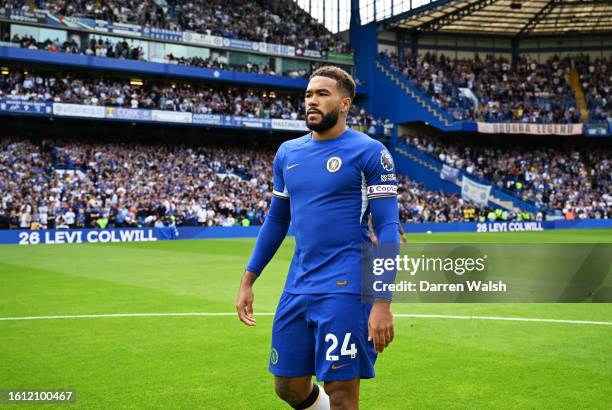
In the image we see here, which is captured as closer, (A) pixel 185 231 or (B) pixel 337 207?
(B) pixel 337 207

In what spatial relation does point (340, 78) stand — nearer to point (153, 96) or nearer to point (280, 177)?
point (280, 177)

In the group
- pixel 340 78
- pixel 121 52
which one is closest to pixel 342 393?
pixel 340 78

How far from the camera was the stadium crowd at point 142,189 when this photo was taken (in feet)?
116

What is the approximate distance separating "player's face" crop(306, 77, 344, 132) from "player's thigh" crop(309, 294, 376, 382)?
3.51ft

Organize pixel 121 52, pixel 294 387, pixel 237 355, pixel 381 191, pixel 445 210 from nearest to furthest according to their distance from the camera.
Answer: pixel 381 191
pixel 294 387
pixel 237 355
pixel 121 52
pixel 445 210

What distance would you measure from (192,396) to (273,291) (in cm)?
824

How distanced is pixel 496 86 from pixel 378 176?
60680 mm

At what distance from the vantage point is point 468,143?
60281mm

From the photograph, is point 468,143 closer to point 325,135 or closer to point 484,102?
point 484,102

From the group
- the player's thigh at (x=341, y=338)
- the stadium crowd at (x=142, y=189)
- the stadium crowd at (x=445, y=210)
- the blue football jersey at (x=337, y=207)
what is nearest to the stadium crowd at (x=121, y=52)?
the stadium crowd at (x=142, y=189)

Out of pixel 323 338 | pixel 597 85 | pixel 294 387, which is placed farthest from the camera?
pixel 597 85

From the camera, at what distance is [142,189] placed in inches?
1583

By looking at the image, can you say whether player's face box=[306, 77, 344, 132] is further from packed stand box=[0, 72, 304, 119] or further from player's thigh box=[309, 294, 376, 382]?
packed stand box=[0, 72, 304, 119]

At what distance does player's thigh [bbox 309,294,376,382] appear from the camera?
397 cm
